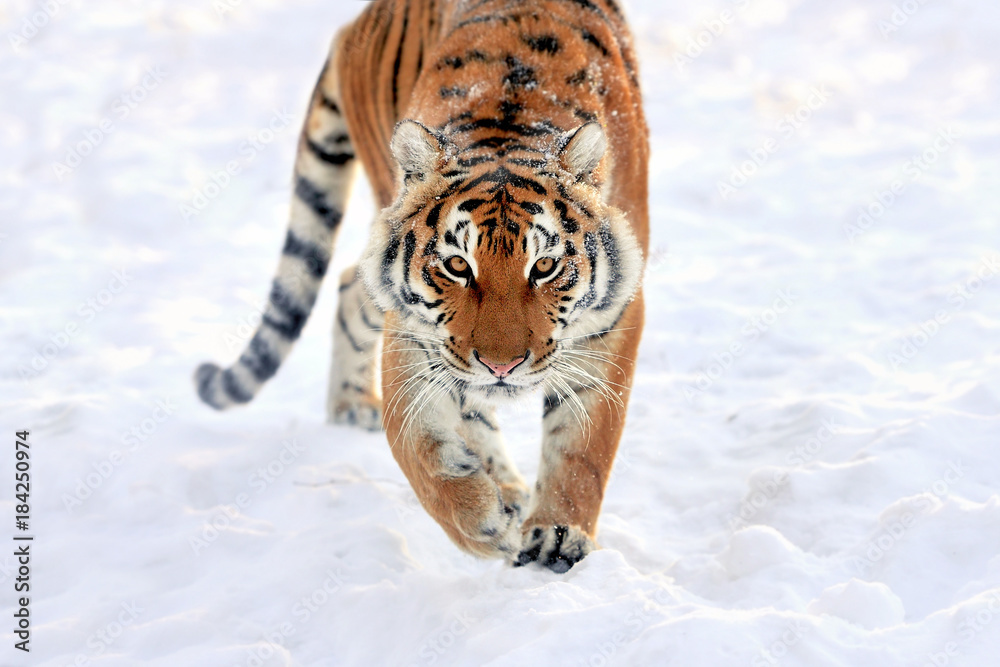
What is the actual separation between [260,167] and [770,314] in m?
3.70

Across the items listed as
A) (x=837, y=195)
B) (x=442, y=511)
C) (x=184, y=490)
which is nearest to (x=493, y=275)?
(x=442, y=511)

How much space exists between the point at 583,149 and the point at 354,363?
1854 millimetres

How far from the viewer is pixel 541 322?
2.25 meters

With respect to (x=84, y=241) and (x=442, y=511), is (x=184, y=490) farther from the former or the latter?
(x=84, y=241)

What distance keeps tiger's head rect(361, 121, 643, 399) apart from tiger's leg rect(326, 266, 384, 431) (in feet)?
4.80

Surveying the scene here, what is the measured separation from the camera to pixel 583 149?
2.37 m

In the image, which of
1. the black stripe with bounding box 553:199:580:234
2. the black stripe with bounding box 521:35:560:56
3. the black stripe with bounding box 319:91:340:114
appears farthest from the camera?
the black stripe with bounding box 319:91:340:114

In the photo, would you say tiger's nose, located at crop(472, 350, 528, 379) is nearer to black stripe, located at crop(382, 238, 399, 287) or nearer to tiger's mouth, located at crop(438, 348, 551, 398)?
tiger's mouth, located at crop(438, 348, 551, 398)

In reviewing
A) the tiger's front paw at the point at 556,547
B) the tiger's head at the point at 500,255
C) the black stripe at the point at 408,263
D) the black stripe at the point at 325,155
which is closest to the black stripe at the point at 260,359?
the black stripe at the point at 325,155

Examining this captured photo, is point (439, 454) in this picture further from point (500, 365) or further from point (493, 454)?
point (493, 454)

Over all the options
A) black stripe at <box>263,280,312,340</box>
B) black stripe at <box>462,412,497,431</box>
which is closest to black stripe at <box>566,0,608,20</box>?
black stripe at <box>462,412,497,431</box>

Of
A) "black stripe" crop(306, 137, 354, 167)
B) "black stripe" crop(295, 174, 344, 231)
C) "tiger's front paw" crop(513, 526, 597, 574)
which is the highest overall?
"black stripe" crop(306, 137, 354, 167)

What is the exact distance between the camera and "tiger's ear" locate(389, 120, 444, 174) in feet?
7.61

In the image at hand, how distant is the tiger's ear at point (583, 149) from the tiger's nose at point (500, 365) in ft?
1.63
